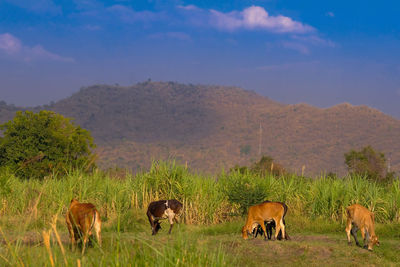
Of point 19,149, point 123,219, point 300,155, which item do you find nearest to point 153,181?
point 123,219

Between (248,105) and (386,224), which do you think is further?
(248,105)

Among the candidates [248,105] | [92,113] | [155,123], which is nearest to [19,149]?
[155,123]

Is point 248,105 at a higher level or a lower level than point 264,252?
higher

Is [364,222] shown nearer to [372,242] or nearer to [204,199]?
[372,242]

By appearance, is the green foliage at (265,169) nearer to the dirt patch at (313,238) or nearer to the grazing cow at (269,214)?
the dirt patch at (313,238)

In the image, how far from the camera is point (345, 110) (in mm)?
99875

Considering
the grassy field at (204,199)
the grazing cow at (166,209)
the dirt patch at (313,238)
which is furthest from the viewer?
the grassy field at (204,199)

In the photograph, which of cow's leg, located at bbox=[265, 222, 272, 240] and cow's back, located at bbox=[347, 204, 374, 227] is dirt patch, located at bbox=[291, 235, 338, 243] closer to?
A: cow's leg, located at bbox=[265, 222, 272, 240]

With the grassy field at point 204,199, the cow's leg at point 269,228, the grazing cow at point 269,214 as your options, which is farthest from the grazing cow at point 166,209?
the grassy field at point 204,199

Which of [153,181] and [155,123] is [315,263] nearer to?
[153,181]

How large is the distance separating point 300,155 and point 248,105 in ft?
112

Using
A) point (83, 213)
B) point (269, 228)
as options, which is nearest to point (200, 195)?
point (269, 228)

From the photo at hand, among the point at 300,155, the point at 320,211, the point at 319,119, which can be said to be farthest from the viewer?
the point at 319,119

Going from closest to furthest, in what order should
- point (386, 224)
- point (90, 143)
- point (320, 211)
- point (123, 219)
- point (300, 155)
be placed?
point (123, 219)
point (386, 224)
point (320, 211)
point (90, 143)
point (300, 155)
